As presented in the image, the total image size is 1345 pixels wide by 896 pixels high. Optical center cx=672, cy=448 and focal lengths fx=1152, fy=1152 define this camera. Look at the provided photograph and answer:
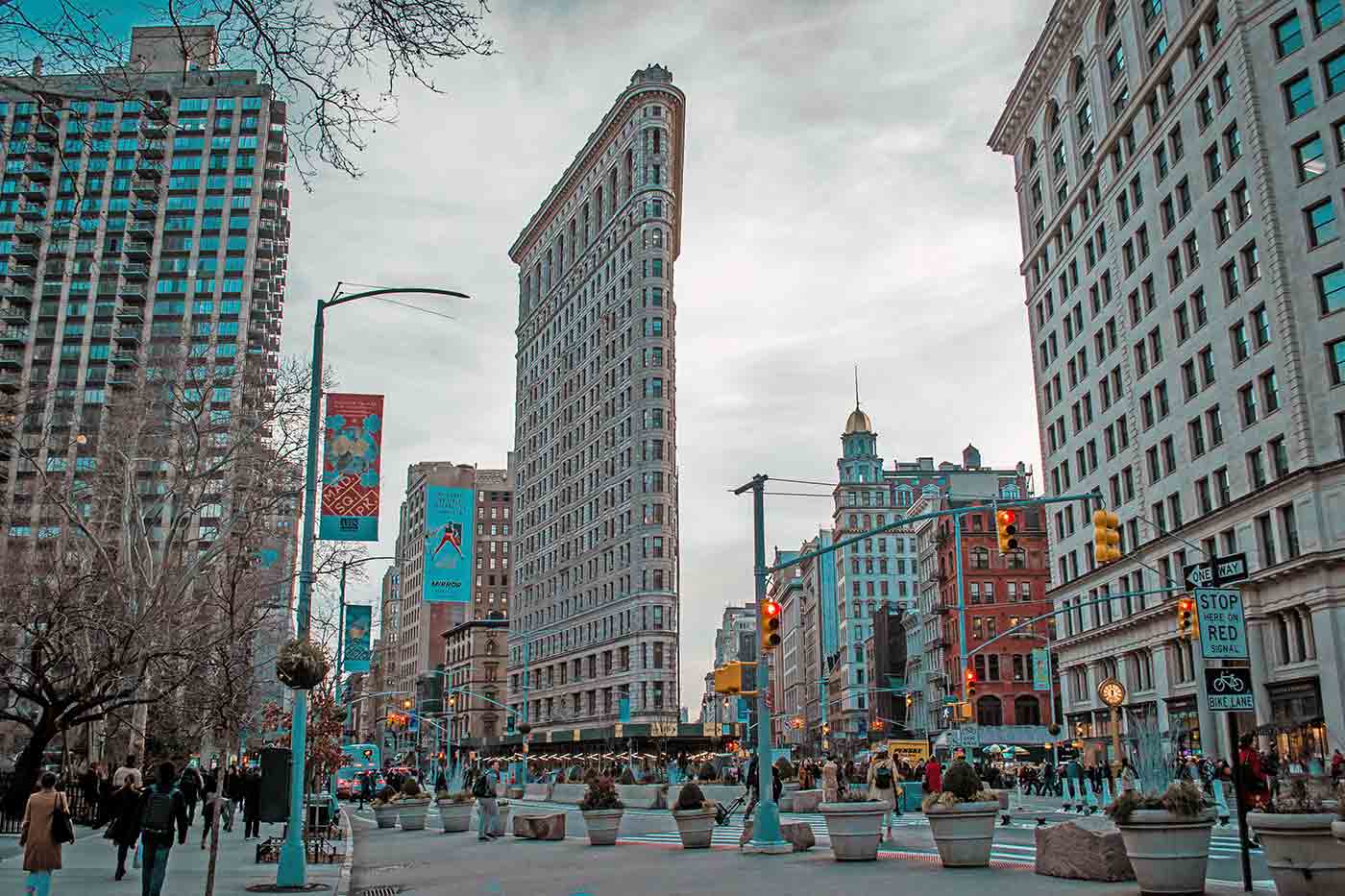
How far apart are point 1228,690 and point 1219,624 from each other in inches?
32.7

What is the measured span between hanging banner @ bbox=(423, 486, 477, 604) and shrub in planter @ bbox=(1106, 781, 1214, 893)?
16754mm

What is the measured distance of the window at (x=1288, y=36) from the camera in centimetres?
4894

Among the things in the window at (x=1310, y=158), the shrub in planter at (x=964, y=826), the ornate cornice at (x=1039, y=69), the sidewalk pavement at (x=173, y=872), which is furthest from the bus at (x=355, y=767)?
the ornate cornice at (x=1039, y=69)

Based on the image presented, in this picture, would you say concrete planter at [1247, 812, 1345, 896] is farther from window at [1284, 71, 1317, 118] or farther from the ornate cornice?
the ornate cornice

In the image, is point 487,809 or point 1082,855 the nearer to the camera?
point 1082,855

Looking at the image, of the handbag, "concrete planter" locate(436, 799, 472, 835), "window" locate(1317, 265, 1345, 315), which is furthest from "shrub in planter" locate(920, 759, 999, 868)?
"window" locate(1317, 265, 1345, 315)

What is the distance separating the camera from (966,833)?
60.8ft

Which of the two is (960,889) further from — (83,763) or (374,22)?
(83,763)

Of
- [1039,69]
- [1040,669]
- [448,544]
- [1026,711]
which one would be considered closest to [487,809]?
[448,544]

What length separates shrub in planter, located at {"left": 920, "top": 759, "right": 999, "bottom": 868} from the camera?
18516mm

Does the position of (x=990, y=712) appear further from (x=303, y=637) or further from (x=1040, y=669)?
(x=303, y=637)

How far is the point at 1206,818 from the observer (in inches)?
547

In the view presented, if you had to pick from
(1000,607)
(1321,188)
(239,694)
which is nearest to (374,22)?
(239,694)

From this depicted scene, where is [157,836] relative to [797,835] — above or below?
above
